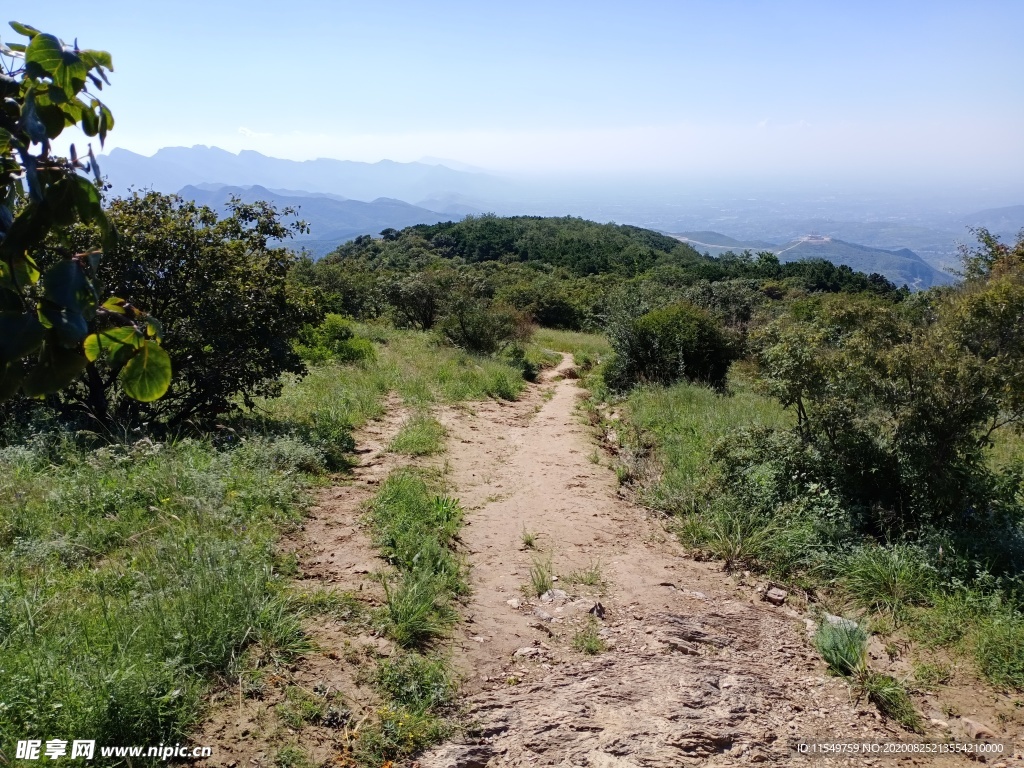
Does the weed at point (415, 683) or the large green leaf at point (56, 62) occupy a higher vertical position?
the large green leaf at point (56, 62)

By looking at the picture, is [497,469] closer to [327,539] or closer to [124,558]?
[327,539]

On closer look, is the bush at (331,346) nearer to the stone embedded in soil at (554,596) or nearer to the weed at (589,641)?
the stone embedded in soil at (554,596)

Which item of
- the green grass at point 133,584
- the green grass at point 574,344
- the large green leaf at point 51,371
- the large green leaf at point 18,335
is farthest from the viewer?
the green grass at point 574,344

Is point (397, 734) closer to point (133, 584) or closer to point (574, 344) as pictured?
point (133, 584)

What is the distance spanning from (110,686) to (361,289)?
2313cm

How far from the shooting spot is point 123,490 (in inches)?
182

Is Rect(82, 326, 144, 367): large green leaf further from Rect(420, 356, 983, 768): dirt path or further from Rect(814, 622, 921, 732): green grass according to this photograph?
Rect(814, 622, 921, 732): green grass

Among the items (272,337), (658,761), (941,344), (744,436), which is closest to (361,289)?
(272,337)

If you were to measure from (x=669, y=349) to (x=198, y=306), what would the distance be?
9479mm

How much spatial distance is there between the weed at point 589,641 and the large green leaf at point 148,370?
339 centimetres

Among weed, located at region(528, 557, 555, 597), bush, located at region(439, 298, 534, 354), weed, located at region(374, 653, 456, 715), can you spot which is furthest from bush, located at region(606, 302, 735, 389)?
weed, located at region(374, 653, 456, 715)

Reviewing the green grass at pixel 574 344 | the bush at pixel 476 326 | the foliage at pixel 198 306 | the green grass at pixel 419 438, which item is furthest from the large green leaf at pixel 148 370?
the green grass at pixel 574 344

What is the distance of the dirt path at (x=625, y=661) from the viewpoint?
2.91m

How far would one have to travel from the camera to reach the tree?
2.76 ft
